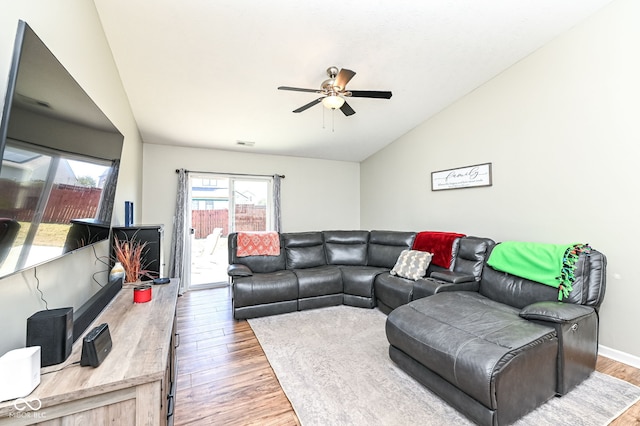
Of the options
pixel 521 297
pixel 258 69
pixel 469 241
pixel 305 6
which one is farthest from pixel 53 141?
pixel 469 241

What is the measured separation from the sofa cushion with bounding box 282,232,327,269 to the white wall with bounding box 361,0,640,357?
199cm

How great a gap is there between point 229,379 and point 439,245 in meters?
2.80

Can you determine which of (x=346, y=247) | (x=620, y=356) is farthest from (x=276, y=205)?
(x=620, y=356)

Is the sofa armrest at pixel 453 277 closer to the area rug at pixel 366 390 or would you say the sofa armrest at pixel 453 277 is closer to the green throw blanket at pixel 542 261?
the green throw blanket at pixel 542 261

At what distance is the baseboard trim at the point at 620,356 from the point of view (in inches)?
90.6

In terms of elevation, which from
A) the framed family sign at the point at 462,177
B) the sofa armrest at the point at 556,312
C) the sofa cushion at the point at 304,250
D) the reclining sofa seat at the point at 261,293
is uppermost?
the framed family sign at the point at 462,177

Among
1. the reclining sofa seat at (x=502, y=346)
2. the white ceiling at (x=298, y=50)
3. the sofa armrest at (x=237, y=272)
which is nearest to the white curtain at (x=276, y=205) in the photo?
the white ceiling at (x=298, y=50)

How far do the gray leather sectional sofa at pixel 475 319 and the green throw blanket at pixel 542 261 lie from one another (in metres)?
0.05

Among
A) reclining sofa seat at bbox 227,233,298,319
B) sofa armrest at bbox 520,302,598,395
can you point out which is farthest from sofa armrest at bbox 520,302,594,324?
reclining sofa seat at bbox 227,233,298,319

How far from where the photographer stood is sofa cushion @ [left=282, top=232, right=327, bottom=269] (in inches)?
164

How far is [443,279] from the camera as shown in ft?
9.69

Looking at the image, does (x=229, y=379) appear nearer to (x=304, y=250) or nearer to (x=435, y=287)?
(x=435, y=287)

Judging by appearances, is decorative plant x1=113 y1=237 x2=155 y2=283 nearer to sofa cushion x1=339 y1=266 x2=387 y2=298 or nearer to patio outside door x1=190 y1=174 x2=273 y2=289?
patio outside door x1=190 y1=174 x2=273 y2=289

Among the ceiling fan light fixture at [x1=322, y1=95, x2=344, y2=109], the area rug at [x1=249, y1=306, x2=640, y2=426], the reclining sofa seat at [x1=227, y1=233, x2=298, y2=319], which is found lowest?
the area rug at [x1=249, y1=306, x2=640, y2=426]
